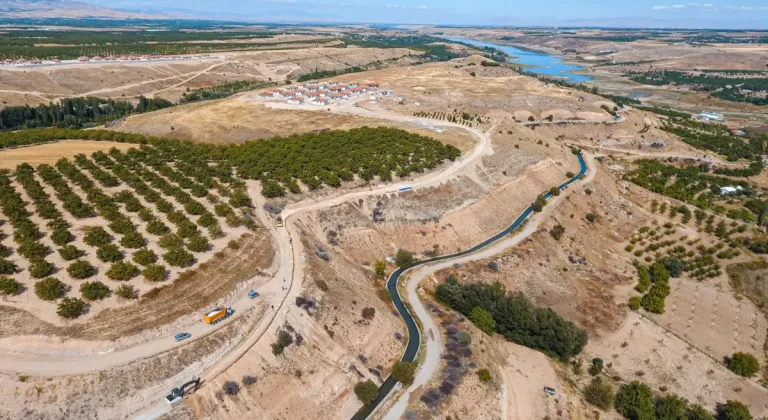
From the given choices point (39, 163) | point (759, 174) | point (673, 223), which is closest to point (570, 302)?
point (673, 223)

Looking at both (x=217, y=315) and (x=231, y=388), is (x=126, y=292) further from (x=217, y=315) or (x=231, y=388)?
(x=231, y=388)

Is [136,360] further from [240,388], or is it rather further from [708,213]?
[708,213]

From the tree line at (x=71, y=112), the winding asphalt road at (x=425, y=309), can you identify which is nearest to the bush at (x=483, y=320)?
the winding asphalt road at (x=425, y=309)

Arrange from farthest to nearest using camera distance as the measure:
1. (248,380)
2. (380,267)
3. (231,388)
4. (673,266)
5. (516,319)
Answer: (673,266), (380,267), (516,319), (248,380), (231,388)

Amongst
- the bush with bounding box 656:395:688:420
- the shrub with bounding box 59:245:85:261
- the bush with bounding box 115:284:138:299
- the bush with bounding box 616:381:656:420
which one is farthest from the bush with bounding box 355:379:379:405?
the shrub with bounding box 59:245:85:261

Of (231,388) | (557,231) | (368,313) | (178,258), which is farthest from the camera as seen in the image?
(557,231)

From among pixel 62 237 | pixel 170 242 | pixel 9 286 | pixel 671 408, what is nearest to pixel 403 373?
pixel 671 408
